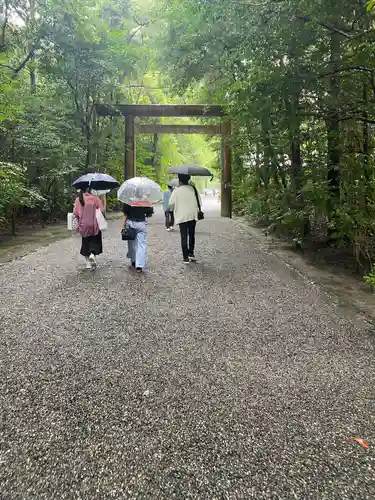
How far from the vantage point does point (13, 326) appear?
401cm

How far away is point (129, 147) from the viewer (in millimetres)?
18500

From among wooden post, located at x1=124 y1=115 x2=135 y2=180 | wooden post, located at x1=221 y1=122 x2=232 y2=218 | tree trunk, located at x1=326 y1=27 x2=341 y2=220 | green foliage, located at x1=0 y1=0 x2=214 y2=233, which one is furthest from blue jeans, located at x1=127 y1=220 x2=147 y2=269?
wooden post, located at x1=221 y1=122 x2=232 y2=218

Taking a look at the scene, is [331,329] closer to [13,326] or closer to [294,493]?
[294,493]

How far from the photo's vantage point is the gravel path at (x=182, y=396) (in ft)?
6.40

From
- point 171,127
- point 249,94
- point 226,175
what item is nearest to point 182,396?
point 249,94

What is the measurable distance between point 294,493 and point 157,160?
1084 inches

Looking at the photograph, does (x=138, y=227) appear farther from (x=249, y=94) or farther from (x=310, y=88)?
(x=310, y=88)

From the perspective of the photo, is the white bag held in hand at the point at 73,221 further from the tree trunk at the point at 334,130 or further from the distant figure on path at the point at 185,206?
the tree trunk at the point at 334,130

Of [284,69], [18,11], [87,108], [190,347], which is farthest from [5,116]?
[190,347]

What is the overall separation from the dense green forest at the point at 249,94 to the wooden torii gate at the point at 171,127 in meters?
0.60

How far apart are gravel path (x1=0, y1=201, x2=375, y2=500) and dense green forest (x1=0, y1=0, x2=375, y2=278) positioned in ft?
8.39

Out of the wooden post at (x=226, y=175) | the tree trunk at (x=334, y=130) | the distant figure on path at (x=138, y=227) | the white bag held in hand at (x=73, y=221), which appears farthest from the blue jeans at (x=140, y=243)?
the wooden post at (x=226, y=175)

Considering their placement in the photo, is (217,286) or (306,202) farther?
(306,202)

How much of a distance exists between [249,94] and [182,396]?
563cm
